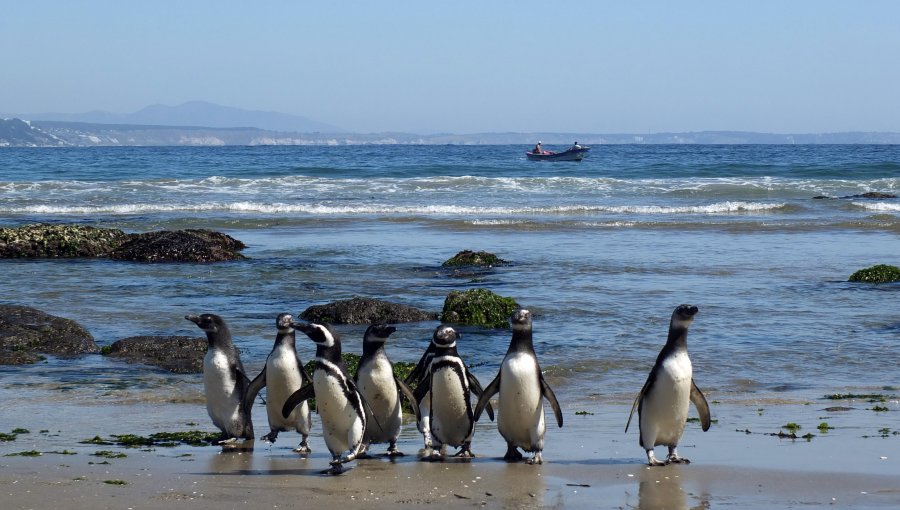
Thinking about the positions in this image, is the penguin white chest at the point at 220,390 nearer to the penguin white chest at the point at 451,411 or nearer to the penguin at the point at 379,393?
the penguin at the point at 379,393

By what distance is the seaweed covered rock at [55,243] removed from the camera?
18.0 m

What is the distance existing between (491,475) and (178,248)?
12.4 metres

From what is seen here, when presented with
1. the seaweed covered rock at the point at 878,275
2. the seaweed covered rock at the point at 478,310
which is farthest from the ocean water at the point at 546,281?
the seaweed covered rock at the point at 878,275

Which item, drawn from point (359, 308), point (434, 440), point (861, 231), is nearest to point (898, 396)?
point (434, 440)

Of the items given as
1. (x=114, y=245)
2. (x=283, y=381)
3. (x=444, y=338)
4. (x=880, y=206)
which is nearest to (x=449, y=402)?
(x=444, y=338)

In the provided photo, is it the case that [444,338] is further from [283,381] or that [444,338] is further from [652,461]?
[652,461]

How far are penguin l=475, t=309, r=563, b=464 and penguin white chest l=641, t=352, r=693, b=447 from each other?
1.70ft

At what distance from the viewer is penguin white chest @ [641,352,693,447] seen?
6.37 metres

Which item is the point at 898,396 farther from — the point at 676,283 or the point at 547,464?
the point at 676,283

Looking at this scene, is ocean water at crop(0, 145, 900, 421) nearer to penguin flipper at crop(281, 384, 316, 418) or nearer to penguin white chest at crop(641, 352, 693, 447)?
penguin flipper at crop(281, 384, 316, 418)

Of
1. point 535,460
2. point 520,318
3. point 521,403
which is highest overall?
point 520,318

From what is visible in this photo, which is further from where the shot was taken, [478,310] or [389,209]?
[389,209]

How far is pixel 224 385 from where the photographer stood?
6867 mm

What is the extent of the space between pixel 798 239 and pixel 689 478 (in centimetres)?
1685
